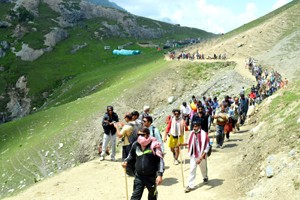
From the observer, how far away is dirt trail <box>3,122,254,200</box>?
17.1 meters

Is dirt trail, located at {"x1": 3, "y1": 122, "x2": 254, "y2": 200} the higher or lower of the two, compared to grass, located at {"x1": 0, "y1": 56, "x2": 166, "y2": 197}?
higher

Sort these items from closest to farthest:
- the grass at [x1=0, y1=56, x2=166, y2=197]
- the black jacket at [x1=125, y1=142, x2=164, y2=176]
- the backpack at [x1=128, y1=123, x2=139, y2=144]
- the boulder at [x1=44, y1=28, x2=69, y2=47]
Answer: the black jacket at [x1=125, y1=142, x2=164, y2=176]
the backpack at [x1=128, y1=123, x2=139, y2=144]
the grass at [x1=0, y1=56, x2=166, y2=197]
the boulder at [x1=44, y1=28, x2=69, y2=47]

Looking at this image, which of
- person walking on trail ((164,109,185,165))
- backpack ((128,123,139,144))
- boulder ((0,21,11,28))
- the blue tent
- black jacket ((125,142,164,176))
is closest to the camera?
black jacket ((125,142,164,176))

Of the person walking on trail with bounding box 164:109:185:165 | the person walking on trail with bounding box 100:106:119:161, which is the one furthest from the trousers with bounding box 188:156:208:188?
the person walking on trail with bounding box 100:106:119:161

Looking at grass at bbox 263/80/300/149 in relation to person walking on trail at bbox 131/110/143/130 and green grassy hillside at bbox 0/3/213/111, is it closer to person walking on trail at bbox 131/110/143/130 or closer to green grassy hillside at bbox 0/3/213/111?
person walking on trail at bbox 131/110/143/130

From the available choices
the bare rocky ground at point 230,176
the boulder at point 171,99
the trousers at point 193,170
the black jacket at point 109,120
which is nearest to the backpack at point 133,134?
the trousers at point 193,170

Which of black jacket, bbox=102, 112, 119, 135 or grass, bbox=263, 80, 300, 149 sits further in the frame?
black jacket, bbox=102, 112, 119, 135

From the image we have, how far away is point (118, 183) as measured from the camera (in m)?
19.8

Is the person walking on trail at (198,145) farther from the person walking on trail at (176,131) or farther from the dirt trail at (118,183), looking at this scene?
the person walking on trail at (176,131)

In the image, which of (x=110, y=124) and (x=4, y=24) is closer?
(x=110, y=124)

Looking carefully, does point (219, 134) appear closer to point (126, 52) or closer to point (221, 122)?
point (221, 122)

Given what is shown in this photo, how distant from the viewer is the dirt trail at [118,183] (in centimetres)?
1707

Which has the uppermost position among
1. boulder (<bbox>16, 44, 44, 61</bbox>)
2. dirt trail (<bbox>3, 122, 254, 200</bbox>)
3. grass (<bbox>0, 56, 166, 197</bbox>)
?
boulder (<bbox>16, 44, 44, 61</bbox>)

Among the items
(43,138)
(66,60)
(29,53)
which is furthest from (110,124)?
(29,53)
